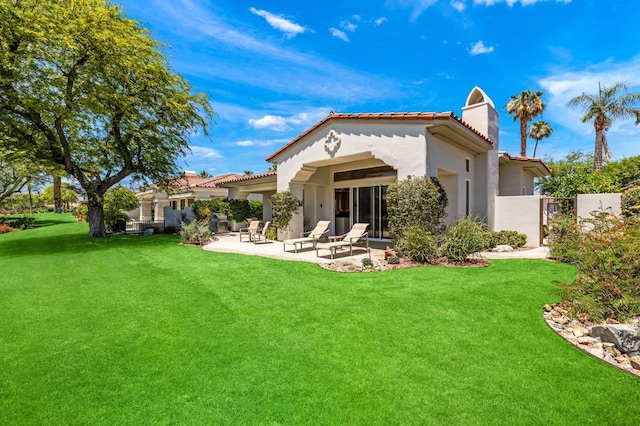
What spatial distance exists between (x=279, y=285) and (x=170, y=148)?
637 inches

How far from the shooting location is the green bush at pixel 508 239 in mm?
→ 13805

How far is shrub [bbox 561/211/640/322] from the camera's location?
16.1ft

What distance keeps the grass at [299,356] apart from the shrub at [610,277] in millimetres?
766

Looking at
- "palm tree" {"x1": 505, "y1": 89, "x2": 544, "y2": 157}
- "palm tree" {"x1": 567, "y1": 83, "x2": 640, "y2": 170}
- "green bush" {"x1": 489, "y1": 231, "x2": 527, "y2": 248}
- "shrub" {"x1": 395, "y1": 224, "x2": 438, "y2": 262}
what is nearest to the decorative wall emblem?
"shrub" {"x1": 395, "y1": 224, "x2": 438, "y2": 262}

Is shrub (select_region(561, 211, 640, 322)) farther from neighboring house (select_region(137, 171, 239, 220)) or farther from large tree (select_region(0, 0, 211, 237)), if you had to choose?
neighboring house (select_region(137, 171, 239, 220))

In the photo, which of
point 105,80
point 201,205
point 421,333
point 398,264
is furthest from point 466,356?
point 201,205

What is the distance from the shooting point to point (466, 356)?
4.05 meters

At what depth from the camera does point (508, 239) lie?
13.9 m

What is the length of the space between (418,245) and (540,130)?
36918 millimetres

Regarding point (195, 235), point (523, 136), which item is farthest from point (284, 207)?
point (523, 136)

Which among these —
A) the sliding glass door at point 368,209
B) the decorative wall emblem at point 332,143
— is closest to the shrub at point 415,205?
the decorative wall emblem at point 332,143

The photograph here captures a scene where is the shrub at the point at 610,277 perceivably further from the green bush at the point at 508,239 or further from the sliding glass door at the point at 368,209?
the sliding glass door at the point at 368,209

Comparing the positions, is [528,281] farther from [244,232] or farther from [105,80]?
[105,80]

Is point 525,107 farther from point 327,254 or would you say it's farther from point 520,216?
point 327,254
